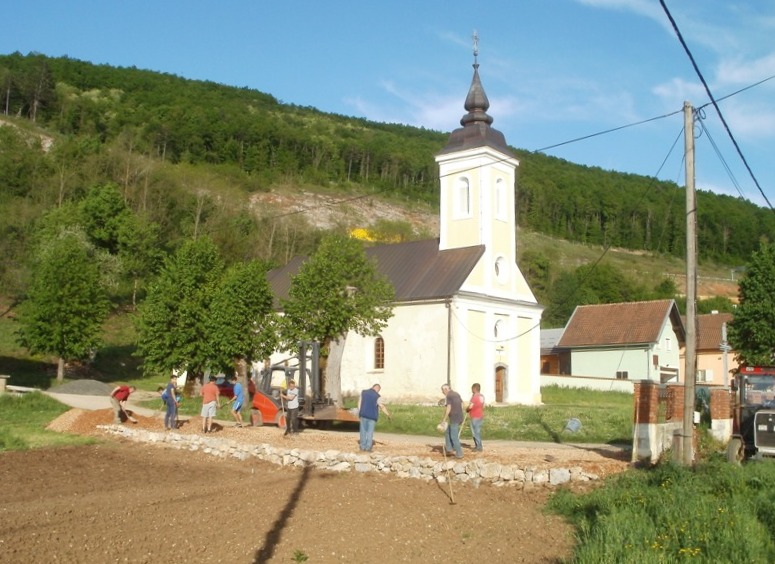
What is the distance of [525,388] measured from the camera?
4244cm

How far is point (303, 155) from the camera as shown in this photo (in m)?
117

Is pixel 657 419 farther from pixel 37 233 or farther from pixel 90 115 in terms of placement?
pixel 90 115

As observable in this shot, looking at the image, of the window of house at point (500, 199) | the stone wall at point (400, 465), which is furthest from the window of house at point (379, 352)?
the stone wall at point (400, 465)

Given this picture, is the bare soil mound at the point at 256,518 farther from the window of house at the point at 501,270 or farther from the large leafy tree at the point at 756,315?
the large leafy tree at the point at 756,315

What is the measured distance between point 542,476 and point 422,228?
88.8 metres

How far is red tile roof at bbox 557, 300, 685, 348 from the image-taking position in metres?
53.9

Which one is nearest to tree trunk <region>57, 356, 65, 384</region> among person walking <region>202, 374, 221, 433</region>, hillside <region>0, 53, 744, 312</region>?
person walking <region>202, 374, 221, 433</region>

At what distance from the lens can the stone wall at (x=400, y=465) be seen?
15.3 metres

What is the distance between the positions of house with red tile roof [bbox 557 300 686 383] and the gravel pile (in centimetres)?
3126

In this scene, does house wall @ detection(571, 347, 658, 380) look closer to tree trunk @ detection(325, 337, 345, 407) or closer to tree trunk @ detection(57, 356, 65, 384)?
tree trunk @ detection(325, 337, 345, 407)

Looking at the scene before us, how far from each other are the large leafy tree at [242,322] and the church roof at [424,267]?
4341mm

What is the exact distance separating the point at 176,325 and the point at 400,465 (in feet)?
76.0

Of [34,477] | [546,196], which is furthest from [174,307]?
[546,196]

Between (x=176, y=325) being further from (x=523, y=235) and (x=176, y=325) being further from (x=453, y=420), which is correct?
(x=523, y=235)
